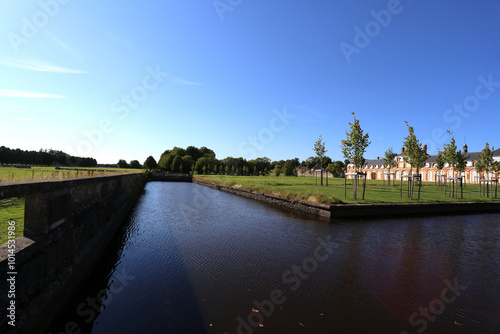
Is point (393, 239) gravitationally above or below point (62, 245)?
below

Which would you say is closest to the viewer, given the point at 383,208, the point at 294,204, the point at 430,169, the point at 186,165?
the point at 383,208

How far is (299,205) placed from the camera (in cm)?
1867

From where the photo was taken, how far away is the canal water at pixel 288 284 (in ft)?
14.8

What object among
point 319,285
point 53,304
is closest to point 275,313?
point 319,285

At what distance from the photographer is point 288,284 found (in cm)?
612

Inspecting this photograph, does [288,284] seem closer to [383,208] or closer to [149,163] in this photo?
[383,208]

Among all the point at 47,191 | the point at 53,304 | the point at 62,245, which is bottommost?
the point at 53,304

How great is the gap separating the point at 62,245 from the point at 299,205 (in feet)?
50.9

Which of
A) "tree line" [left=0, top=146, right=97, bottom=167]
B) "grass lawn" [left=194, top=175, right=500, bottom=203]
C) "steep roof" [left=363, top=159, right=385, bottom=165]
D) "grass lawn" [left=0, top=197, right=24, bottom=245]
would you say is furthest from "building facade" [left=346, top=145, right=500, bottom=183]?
"tree line" [left=0, top=146, right=97, bottom=167]

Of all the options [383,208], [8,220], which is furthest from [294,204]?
[8,220]

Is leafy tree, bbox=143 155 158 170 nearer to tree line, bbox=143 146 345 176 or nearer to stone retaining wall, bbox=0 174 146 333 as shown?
tree line, bbox=143 146 345 176

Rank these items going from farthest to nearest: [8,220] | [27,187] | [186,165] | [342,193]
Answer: [186,165] < [342,193] < [8,220] < [27,187]

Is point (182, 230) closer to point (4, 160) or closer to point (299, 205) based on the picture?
point (299, 205)

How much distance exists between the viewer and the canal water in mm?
4516
